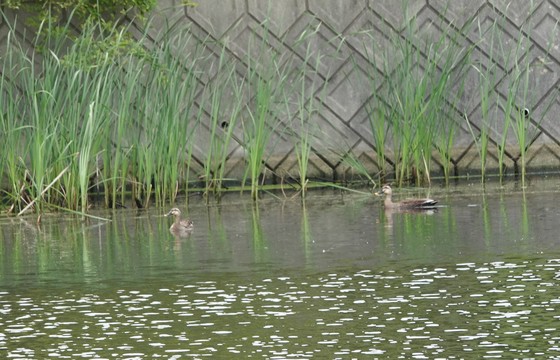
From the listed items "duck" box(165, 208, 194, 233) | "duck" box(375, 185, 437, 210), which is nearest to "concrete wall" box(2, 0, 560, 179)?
"duck" box(375, 185, 437, 210)

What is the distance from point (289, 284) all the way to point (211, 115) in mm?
5503

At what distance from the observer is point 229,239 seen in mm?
10375

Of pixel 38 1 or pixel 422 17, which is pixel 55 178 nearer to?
pixel 38 1

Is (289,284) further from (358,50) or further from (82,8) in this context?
(358,50)

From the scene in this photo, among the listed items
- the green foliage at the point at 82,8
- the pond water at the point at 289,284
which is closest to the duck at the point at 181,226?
the pond water at the point at 289,284

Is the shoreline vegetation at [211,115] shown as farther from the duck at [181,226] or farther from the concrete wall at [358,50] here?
the duck at [181,226]

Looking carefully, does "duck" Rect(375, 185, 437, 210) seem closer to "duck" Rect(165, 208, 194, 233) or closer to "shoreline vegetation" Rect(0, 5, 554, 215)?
"shoreline vegetation" Rect(0, 5, 554, 215)

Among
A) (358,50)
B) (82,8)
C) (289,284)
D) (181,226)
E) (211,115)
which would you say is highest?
(82,8)

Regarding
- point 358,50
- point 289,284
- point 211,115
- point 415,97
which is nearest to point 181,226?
point 211,115

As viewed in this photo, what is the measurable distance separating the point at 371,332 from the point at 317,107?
8.32 m

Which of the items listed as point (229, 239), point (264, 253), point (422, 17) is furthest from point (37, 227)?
point (422, 17)

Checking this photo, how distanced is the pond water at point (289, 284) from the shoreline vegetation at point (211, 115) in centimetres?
56

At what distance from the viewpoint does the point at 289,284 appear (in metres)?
8.15

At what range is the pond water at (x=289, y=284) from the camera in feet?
21.4
